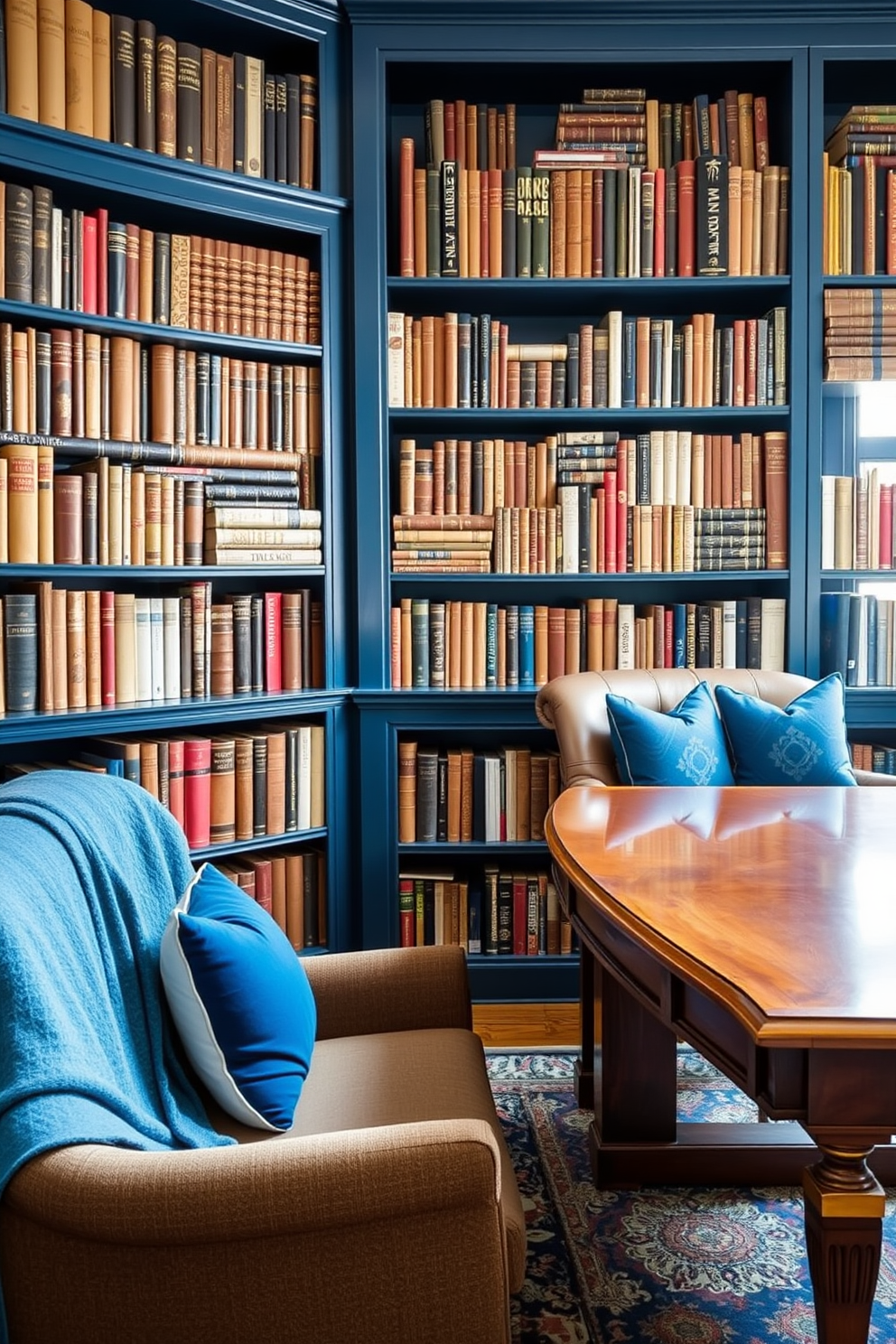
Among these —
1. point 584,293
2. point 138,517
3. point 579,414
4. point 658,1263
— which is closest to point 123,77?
point 138,517

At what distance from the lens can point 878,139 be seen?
3.33 meters

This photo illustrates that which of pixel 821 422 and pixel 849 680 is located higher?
pixel 821 422

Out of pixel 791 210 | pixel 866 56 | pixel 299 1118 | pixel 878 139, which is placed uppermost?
pixel 866 56

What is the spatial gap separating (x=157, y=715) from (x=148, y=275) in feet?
3.80

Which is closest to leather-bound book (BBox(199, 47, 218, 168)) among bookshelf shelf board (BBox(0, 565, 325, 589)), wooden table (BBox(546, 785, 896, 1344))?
bookshelf shelf board (BBox(0, 565, 325, 589))

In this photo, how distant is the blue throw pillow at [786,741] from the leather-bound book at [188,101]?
200 cm

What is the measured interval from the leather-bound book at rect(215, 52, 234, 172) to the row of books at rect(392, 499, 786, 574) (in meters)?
1.10

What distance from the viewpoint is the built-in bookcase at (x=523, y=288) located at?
326 centimetres

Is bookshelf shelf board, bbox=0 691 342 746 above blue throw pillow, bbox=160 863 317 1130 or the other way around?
above

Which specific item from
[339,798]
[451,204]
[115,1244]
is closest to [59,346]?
[451,204]

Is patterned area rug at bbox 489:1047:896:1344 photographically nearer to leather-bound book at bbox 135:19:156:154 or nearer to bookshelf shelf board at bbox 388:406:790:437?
bookshelf shelf board at bbox 388:406:790:437

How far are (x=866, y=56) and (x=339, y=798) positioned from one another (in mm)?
2620

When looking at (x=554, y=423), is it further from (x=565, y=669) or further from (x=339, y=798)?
(x=339, y=798)

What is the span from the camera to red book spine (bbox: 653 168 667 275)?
3.34 metres
